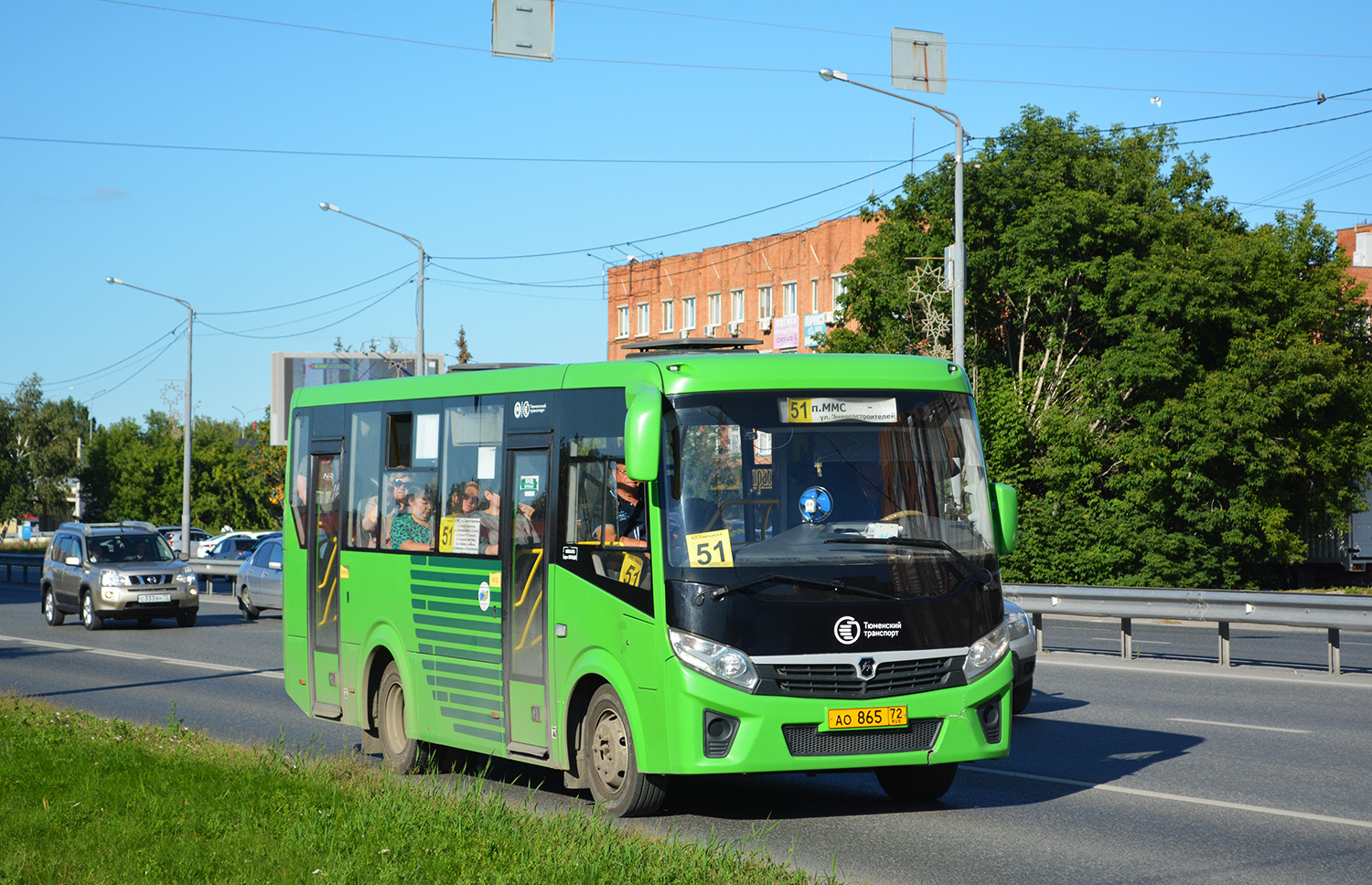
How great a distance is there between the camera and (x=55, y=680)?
60.6 feet

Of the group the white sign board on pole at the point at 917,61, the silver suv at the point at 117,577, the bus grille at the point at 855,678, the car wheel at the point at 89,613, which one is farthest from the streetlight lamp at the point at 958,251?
the bus grille at the point at 855,678

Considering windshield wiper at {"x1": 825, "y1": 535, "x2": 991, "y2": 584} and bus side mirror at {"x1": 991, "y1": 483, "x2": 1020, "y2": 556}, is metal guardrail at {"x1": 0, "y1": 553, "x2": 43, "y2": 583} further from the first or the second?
windshield wiper at {"x1": 825, "y1": 535, "x2": 991, "y2": 584}

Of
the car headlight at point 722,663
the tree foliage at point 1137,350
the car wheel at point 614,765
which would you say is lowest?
the car wheel at point 614,765

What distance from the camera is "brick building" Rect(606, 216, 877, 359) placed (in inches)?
2431

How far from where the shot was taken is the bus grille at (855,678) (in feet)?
26.5

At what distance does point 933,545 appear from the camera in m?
8.43

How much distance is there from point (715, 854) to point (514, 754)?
2903mm

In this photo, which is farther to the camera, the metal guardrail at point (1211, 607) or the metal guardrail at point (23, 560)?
the metal guardrail at point (23, 560)

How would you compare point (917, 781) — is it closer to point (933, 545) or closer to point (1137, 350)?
point (933, 545)

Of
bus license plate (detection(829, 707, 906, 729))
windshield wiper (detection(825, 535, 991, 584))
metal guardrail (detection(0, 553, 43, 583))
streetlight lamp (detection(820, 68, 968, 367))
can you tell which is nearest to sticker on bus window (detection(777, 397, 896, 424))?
windshield wiper (detection(825, 535, 991, 584))

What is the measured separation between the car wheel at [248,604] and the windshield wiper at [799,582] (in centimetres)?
2445

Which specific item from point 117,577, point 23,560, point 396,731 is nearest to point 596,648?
point 396,731

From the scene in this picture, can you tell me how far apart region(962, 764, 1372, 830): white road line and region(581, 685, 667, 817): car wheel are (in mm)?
2980

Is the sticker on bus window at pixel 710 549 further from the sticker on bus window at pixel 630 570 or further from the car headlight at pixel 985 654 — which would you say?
the car headlight at pixel 985 654
